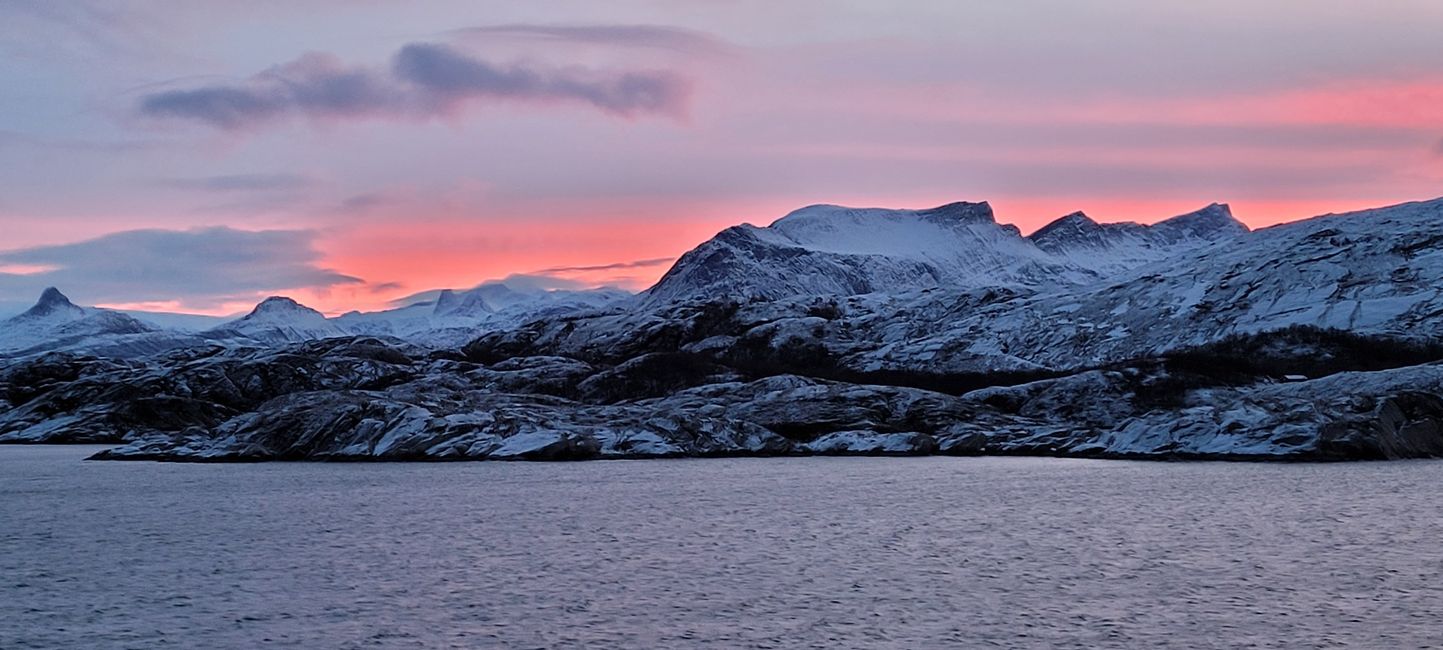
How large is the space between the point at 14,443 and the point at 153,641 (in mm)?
167831

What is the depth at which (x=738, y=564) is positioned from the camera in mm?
53188

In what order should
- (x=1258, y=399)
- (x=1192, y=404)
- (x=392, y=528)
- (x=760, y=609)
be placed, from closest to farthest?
A: 1. (x=760, y=609)
2. (x=392, y=528)
3. (x=1258, y=399)
4. (x=1192, y=404)

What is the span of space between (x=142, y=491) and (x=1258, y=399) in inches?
3758

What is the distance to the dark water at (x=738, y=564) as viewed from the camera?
39.1 m

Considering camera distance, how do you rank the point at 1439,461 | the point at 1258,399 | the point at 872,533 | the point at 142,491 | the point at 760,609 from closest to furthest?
the point at 760,609
the point at 872,533
the point at 142,491
the point at 1439,461
the point at 1258,399

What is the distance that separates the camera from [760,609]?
42594 millimetres

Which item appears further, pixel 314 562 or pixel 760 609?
pixel 314 562

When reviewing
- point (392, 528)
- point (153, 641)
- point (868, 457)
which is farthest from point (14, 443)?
point (153, 641)

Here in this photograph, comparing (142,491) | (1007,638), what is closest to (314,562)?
(1007,638)

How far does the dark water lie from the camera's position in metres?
39.1

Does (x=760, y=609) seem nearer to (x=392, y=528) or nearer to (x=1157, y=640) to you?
(x=1157, y=640)

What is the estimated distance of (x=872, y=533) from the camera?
63.8 metres

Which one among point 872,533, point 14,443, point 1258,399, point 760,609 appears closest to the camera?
point 760,609

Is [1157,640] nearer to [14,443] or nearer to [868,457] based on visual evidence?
[868,457]
